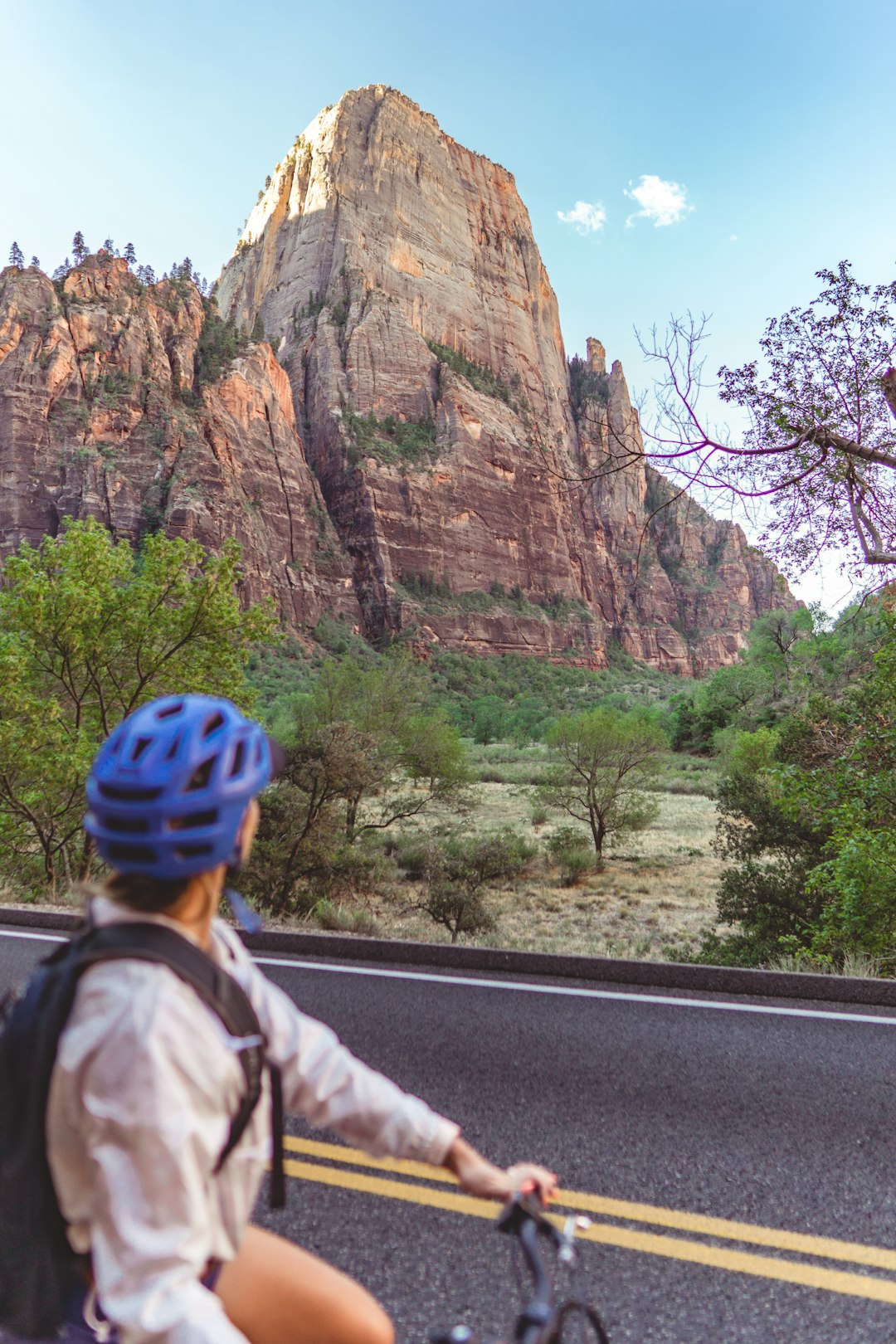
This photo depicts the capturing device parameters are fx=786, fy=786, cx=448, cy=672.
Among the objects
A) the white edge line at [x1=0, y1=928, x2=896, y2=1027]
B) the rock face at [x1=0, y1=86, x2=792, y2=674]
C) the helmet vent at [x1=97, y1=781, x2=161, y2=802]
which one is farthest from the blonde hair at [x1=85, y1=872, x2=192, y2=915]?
the rock face at [x1=0, y1=86, x2=792, y2=674]

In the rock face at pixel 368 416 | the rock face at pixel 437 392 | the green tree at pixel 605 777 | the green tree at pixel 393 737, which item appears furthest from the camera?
the rock face at pixel 437 392

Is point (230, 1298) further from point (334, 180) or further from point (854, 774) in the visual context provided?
point (334, 180)

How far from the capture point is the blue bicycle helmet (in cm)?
121

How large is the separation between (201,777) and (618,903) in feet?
64.6

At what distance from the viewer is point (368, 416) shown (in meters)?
105

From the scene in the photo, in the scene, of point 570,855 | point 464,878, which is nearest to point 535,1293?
point 464,878

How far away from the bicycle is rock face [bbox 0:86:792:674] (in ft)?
209

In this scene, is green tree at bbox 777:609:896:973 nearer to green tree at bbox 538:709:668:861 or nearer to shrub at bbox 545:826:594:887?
shrub at bbox 545:826:594:887

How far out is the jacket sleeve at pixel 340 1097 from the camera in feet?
4.61

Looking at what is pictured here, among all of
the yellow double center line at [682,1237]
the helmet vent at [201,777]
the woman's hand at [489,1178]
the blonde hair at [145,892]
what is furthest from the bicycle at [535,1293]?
the yellow double center line at [682,1237]

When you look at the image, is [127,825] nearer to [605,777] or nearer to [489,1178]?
[489,1178]

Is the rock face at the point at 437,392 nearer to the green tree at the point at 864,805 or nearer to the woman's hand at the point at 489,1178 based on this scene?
the green tree at the point at 864,805

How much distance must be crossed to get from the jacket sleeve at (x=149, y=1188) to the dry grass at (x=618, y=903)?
7796mm

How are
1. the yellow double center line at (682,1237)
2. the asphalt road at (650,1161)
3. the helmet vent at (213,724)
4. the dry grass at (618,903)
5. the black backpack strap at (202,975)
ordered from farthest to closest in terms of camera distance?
1. the dry grass at (618,903)
2. the yellow double center line at (682,1237)
3. the asphalt road at (650,1161)
4. the helmet vent at (213,724)
5. the black backpack strap at (202,975)
